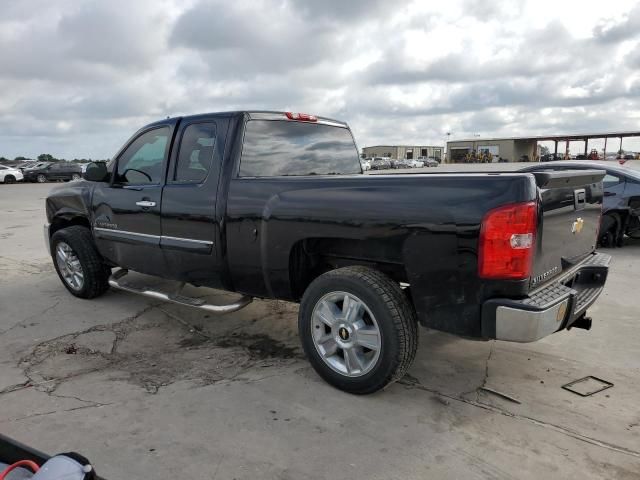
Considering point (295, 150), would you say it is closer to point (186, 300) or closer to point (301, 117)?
point (301, 117)

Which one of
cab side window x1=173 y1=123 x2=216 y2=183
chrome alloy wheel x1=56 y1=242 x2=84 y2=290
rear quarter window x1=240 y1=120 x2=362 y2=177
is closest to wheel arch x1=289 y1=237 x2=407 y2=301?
rear quarter window x1=240 y1=120 x2=362 y2=177

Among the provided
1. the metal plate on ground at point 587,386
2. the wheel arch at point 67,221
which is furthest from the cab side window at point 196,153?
the metal plate on ground at point 587,386

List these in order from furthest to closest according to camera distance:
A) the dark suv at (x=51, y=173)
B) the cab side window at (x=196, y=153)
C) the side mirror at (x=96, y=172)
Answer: the dark suv at (x=51, y=173), the side mirror at (x=96, y=172), the cab side window at (x=196, y=153)

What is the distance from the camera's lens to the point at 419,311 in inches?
126

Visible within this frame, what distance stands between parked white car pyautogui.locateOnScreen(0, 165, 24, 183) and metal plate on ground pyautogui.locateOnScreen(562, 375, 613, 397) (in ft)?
132

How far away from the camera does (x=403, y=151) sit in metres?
99.2

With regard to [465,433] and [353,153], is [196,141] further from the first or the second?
[465,433]

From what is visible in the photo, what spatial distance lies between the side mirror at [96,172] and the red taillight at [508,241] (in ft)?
12.6

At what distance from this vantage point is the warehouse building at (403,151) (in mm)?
98188

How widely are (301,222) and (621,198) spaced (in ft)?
22.7

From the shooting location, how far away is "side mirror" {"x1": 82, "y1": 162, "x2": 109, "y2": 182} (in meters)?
5.10

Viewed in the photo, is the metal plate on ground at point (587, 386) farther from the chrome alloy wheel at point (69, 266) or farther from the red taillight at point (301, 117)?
the chrome alloy wheel at point (69, 266)

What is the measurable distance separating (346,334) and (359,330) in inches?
4.2

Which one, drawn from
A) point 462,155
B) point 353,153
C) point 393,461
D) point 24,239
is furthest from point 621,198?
point 462,155
